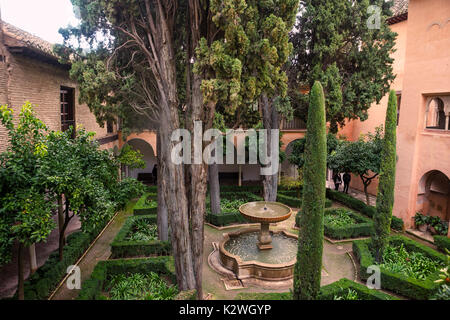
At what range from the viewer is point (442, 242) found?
405 inches

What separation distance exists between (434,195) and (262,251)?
742 cm

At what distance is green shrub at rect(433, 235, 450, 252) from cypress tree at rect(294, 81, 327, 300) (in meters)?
6.05

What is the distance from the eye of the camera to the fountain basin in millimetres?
9164

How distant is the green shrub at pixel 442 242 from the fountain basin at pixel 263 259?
4545 mm

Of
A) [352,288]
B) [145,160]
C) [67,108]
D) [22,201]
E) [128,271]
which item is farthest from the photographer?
[145,160]

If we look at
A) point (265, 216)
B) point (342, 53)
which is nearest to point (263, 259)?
point (265, 216)

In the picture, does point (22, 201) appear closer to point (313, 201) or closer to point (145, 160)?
point (313, 201)

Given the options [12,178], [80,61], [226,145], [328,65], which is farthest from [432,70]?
[12,178]

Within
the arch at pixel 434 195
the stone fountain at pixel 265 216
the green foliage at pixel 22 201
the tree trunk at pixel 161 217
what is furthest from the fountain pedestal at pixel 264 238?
the green foliage at pixel 22 201

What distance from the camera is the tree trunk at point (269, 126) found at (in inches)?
542

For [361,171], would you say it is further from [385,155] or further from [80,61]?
[80,61]

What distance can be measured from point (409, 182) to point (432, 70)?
4.16 meters

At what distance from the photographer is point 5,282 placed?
321 inches

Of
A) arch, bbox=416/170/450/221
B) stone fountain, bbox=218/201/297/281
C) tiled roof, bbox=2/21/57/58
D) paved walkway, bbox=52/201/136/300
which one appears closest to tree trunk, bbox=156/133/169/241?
paved walkway, bbox=52/201/136/300
